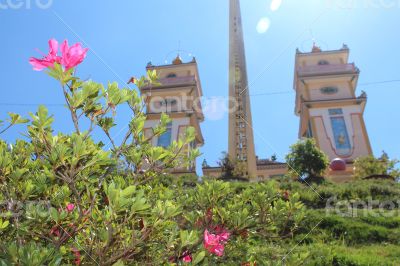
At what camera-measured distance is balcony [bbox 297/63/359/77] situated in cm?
2670

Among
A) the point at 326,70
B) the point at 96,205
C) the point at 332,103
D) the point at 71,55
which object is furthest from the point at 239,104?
the point at 71,55

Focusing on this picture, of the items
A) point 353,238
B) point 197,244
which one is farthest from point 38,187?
point 353,238

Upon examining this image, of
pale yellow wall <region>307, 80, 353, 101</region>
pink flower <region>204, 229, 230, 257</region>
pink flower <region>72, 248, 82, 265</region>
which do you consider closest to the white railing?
pale yellow wall <region>307, 80, 353, 101</region>

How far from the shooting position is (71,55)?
1.72 m

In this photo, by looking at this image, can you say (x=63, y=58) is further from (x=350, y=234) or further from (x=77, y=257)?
(x=350, y=234)

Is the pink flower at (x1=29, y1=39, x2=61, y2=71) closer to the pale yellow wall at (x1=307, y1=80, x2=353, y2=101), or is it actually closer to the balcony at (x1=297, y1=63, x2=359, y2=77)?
the pale yellow wall at (x1=307, y1=80, x2=353, y2=101)

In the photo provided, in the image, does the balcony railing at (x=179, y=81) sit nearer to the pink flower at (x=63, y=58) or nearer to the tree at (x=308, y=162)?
the tree at (x=308, y=162)

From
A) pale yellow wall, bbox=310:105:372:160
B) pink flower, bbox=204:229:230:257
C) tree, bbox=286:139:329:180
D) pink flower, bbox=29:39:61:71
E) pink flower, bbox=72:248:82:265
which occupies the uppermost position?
pale yellow wall, bbox=310:105:372:160

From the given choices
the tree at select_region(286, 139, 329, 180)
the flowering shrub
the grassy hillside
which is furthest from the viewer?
the tree at select_region(286, 139, 329, 180)

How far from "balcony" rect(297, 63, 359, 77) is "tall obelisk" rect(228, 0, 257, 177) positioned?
4669 millimetres

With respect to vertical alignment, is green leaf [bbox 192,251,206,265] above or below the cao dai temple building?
below

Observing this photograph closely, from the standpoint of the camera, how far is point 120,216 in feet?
Result: 5.01

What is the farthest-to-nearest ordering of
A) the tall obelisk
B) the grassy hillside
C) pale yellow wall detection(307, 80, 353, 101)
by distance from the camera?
pale yellow wall detection(307, 80, 353, 101) → the tall obelisk → the grassy hillside

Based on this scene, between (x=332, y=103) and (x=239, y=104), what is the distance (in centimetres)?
678
